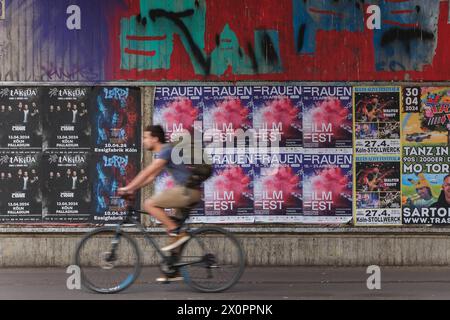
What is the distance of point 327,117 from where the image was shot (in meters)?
11.2

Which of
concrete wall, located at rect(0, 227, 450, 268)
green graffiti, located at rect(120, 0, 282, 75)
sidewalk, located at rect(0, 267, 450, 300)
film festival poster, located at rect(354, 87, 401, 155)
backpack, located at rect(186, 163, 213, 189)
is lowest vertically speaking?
sidewalk, located at rect(0, 267, 450, 300)

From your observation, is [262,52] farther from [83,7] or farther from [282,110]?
[83,7]

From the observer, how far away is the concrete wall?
36.5ft

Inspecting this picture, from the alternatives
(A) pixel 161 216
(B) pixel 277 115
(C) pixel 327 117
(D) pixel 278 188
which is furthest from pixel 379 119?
(A) pixel 161 216

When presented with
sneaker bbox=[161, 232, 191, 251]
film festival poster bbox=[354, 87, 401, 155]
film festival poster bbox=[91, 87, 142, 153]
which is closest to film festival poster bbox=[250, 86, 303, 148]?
film festival poster bbox=[354, 87, 401, 155]

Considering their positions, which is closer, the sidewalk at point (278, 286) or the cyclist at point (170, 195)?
the cyclist at point (170, 195)

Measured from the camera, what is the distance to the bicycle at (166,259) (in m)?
8.50

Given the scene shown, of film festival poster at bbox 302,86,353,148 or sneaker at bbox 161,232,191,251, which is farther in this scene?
film festival poster at bbox 302,86,353,148

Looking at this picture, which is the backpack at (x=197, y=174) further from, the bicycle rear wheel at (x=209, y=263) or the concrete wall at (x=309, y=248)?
the concrete wall at (x=309, y=248)

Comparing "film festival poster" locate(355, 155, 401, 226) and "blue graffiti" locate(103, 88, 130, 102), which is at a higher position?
"blue graffiti" locate(103, 88, 130, 102)

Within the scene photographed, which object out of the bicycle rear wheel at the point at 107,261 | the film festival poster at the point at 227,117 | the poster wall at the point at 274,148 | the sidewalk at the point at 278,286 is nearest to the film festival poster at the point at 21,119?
the poster wall at the point at 274,148

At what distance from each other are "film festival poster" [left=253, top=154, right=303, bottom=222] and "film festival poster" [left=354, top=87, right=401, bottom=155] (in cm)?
90

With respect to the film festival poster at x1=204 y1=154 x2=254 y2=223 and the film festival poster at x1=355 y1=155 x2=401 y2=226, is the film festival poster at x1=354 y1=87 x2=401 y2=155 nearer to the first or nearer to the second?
the film festival poster at x1=355 y1=155 x2=401 y2=226

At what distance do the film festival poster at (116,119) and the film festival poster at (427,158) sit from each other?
3.52 m
